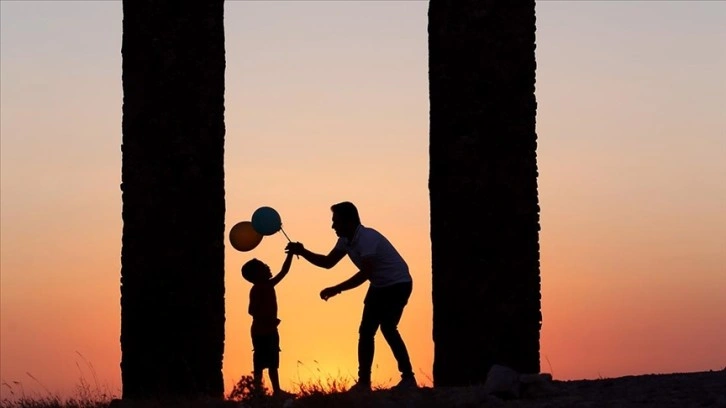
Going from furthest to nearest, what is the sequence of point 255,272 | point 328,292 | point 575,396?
point 255,272, point 328,292, point 575,396

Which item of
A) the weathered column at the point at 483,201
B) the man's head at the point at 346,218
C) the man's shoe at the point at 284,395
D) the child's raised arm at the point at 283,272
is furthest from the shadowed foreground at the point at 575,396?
the child's raised arm at the point at 283,272

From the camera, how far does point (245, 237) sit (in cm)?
1359

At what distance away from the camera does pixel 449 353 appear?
13719mm

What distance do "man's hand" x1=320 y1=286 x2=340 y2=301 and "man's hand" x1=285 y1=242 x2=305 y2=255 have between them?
0.39m

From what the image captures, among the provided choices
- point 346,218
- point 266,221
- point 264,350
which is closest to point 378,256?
point 346,218

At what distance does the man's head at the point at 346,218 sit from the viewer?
12570 millimetres

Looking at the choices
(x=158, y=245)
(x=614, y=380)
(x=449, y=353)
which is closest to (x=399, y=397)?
(x=614, y=380)

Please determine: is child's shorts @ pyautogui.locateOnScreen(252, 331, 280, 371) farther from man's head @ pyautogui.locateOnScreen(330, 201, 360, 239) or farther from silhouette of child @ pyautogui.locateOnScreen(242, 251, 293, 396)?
man's head @ pyautogui.locateOnScreen(330, 201, 360, 239)

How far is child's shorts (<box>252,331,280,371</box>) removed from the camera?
1480cm

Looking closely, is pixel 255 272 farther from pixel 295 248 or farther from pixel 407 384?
pixel 407 384

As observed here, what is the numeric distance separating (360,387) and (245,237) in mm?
2288

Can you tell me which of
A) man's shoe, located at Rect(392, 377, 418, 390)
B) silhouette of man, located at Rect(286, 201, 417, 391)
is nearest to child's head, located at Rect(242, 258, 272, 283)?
silhouette of man, located at Rect(286, 201, 417, 391)

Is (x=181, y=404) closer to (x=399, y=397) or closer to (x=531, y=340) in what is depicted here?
(x=399, y=397)

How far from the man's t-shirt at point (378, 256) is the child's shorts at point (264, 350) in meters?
2.43
